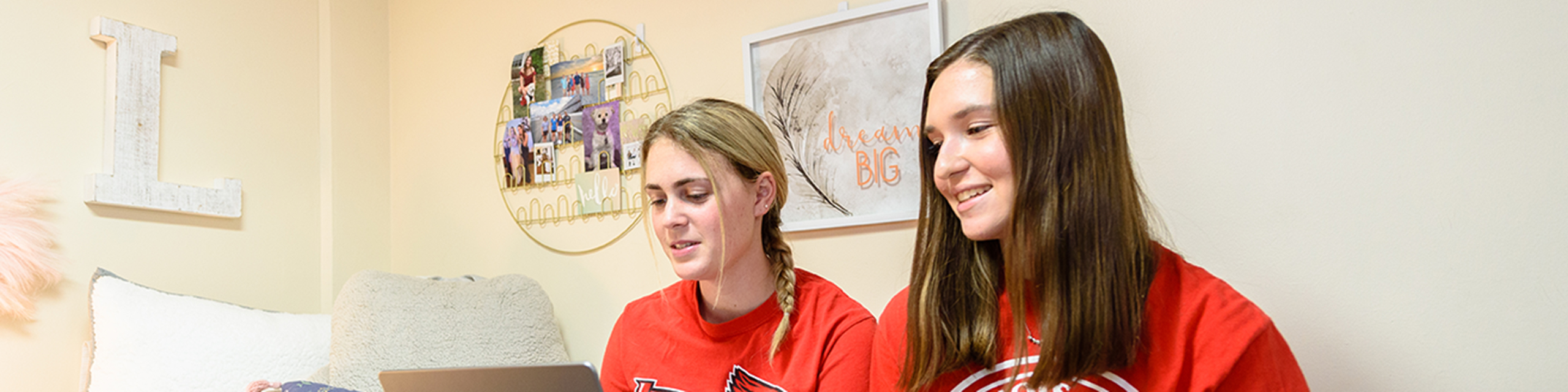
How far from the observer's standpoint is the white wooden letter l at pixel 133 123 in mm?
1683

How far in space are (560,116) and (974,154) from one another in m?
1.22

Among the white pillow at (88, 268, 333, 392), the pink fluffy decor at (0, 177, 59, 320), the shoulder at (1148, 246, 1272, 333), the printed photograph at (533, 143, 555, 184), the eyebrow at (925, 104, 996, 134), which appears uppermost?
the printed photograph at (533, 143, 555, 184)

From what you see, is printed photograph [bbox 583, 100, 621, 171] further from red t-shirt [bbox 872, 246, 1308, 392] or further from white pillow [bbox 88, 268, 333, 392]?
red t-shirt [bbox 872, 246, 1308, 392]

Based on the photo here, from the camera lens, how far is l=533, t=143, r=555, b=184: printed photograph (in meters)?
1.94

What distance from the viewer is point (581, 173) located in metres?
1.89

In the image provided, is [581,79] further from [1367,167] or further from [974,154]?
[1367,167]

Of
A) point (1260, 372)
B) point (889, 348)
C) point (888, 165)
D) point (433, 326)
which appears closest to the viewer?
point (1260, 372)

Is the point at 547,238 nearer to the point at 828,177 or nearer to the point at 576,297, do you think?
the point at 576,297

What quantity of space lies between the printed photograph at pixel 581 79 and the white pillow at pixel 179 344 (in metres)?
0.70

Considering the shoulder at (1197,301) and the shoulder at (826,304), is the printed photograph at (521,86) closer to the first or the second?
the shoulder at (826,304)

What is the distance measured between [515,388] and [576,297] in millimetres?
1015

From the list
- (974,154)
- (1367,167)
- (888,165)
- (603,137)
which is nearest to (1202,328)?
(974,154)

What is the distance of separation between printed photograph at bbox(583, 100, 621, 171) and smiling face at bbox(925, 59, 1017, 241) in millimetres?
1004

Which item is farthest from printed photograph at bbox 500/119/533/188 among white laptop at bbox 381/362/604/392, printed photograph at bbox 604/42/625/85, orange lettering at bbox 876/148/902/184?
white laptop at bbox 381/362/604/392
